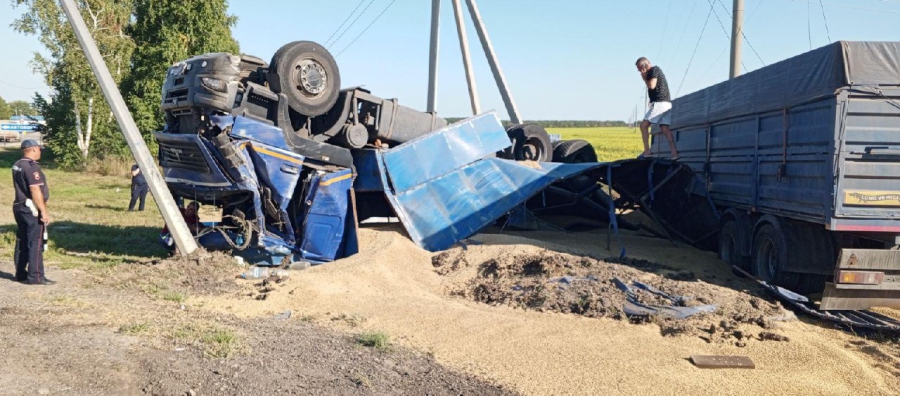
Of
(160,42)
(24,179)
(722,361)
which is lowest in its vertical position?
(722,361)

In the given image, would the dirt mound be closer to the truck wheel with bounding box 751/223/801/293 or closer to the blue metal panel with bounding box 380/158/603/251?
the truck wheel with bounding box 751/223/801/293

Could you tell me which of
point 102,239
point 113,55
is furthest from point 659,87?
point 113,55

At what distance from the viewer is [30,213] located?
7.34m

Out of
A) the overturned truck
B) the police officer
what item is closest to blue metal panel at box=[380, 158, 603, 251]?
the overturned truck

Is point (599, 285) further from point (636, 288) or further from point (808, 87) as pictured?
point (808, 87)

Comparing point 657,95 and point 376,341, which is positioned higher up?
point 657,95

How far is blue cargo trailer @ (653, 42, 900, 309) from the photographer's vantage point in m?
6.39

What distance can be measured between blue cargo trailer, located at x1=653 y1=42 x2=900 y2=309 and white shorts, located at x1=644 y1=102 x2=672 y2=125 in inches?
71.6

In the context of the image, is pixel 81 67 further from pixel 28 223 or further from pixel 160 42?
pixel 28 223

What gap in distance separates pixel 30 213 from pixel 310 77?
340 centimetres

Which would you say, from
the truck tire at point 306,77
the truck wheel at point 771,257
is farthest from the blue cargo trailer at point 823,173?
the truck tire at point 306,77

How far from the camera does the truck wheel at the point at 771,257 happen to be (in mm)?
7410

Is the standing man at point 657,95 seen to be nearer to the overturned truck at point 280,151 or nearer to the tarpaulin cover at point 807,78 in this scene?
the tarpaulin cover at point 807,78

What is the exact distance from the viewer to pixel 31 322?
5.66m
